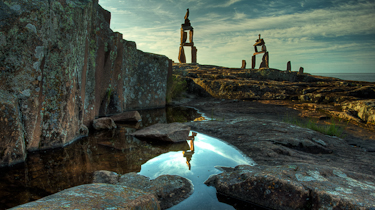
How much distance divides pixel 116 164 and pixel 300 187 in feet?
7.16

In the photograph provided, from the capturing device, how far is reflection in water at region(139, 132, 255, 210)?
86.0 inches

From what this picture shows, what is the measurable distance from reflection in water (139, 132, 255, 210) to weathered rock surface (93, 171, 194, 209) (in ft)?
0.28

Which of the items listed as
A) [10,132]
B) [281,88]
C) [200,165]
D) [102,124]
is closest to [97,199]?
[200,165]

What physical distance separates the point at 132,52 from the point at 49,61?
13.8ft

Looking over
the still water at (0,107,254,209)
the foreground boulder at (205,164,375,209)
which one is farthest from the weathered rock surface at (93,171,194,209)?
the foreground boulder at (205,164,375,209)

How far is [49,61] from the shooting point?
328cm

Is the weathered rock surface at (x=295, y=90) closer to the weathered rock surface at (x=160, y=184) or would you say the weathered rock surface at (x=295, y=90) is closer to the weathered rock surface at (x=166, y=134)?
the weathered rock surface at (x=166, y=134)

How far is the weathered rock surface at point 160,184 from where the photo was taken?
2.18m

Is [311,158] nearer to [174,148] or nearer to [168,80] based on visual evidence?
[174,148]

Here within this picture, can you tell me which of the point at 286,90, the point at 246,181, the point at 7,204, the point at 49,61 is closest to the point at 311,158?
the point at 246,181

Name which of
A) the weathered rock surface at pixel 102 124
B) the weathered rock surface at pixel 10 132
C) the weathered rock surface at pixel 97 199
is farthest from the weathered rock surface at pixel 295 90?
the weathered rock surface at pixel 10 132

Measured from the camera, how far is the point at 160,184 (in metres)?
2.34

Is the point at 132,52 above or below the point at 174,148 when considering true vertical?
above

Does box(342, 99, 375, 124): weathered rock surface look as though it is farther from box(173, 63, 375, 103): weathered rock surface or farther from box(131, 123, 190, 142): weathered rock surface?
box(131, 123, 190, 142): weathered rock surface
